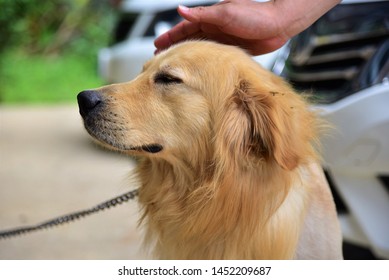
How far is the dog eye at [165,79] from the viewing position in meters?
2.85

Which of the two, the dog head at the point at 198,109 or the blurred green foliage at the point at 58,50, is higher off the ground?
the dog head at the point at 198,109

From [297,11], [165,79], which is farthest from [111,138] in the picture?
[297,11]

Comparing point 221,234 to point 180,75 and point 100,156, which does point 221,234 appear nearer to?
point 180,75

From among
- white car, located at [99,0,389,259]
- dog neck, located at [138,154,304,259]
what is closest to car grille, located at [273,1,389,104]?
white car, located at [99,0,389,259]

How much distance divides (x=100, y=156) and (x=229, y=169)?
5297 mm

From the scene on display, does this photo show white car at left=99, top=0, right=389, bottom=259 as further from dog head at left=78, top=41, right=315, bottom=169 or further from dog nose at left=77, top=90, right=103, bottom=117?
dog nose at left=77, top=90, right=103, bottom=117

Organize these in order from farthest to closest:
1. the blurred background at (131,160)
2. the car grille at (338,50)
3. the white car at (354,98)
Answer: the car grille at (338,50), the blurred background at (131,160), the white car at (354,98)

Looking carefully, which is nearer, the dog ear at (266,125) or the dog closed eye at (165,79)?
the dog ear at (266,125)

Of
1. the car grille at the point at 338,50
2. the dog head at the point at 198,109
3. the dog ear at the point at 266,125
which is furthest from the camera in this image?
the car grille at the point at 338,50

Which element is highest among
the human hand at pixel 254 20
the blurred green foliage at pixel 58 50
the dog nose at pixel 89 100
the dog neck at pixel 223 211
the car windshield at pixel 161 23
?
the human hand at pixel 254 20

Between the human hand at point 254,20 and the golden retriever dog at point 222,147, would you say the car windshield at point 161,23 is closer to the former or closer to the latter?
the human hand at point 254,20

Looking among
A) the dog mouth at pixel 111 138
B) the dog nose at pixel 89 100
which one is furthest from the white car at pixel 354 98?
the dog nose at pixel 89 100

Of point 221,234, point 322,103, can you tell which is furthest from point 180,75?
point 322,103
